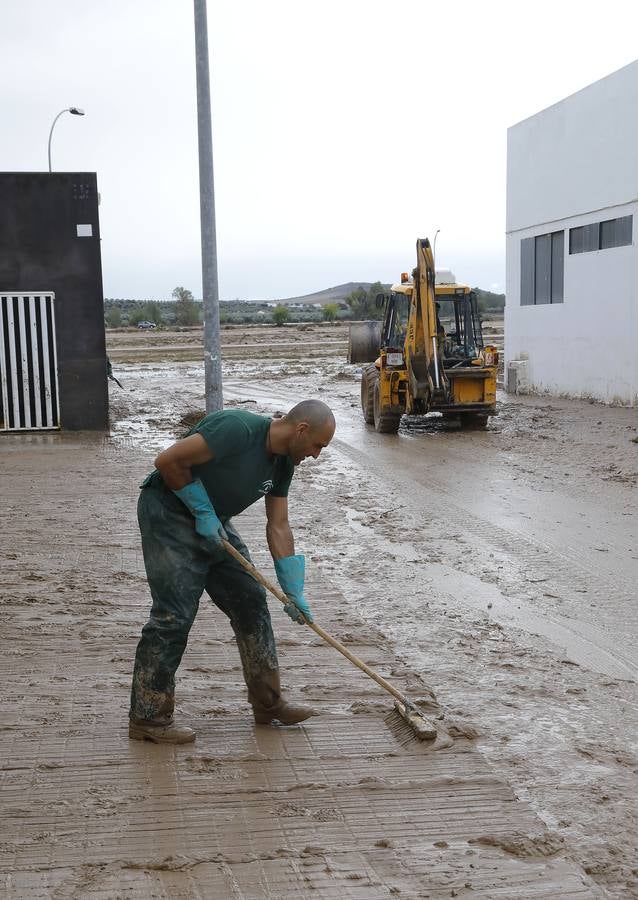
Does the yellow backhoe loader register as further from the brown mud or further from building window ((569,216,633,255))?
the brown mud

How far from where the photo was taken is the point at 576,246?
2155cm

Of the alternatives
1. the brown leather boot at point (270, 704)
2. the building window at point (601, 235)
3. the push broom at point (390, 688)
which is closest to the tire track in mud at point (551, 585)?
the push broom at point (390, 688)

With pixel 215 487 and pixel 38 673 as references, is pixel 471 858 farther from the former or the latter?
pixel 38 673

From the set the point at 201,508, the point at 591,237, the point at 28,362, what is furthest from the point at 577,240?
the point at 201,508

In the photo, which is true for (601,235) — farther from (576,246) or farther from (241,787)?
(241,787)

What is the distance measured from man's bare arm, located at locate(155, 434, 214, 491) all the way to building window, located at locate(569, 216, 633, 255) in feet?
55.2

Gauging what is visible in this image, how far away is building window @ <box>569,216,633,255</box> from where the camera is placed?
1964 centimetres

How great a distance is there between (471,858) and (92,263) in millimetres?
14558

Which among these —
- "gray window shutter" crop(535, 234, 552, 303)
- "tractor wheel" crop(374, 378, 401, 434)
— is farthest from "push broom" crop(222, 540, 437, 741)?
"gray window shutter" crop(535, 234, 552, 303)

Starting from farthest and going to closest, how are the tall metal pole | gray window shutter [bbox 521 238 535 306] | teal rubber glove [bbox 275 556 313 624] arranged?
gray window shutter [bbox 521 238 535 306]
the tall metal pole
teal rubber glove [bbox 275 556 313 624]

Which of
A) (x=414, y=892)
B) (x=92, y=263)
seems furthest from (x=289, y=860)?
(x=92, y=263)

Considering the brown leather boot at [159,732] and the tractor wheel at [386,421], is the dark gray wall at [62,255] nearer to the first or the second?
the tractor wheel at [386,421]

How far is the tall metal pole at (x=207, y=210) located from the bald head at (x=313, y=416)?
371 inches

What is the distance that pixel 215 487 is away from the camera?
4.55 metres
